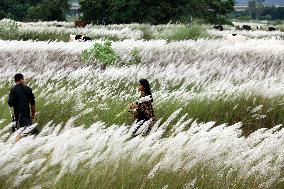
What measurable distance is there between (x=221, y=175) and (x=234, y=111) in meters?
4.46

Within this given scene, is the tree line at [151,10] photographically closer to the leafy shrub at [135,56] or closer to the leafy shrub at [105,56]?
the leafy shrub at [135,56]

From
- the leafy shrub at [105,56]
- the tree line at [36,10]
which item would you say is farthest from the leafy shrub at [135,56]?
the tree line at [36,10]

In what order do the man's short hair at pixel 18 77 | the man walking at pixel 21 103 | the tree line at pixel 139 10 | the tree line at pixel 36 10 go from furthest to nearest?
the tree line at pixel 36 10 → the tree line at pixel 139 10 → the man's short hair at pixel 18 77 → the man walking at pixel 21 103

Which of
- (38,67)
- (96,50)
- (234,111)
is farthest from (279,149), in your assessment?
(96,50)

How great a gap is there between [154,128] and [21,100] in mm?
2907

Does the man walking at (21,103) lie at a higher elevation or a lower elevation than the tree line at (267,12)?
higher

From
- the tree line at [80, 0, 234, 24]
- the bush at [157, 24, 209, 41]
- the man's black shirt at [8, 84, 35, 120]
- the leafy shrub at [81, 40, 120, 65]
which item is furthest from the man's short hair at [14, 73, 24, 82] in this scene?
the tree line at [80, 0, 234, 24]

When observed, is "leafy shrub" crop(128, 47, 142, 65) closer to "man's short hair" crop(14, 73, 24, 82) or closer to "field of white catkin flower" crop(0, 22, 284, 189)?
"field of white catkin flower" crop(0, 22, 284, 189)

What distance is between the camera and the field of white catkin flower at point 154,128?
376 centimetres

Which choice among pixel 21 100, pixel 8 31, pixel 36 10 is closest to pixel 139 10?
pixel 36 10

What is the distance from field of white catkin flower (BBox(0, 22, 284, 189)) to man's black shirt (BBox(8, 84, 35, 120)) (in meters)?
0.23

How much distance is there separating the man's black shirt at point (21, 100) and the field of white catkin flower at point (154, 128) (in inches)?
9.1

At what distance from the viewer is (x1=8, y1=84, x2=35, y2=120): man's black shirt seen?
277 inches

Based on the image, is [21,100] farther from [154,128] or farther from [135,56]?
[135,56]
